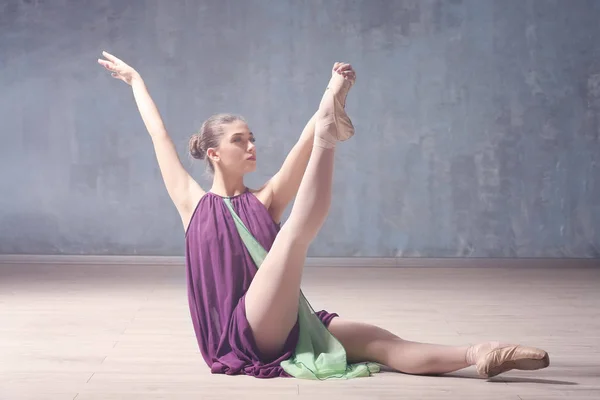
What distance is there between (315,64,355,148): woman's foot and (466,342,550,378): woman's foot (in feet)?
2.52

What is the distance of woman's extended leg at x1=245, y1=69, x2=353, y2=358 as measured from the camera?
8.61 ft

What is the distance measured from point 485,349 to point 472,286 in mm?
2796

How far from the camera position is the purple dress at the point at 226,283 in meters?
2.86

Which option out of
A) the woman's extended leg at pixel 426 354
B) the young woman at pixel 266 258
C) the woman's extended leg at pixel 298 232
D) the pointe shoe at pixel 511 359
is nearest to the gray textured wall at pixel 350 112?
the young woman at pixel 266 258

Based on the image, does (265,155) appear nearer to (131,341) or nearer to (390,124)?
(390,124)

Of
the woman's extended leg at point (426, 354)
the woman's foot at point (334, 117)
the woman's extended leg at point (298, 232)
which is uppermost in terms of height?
the woman's foot at point (334, 117)

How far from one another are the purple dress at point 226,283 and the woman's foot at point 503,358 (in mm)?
532

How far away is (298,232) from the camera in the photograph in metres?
2.64

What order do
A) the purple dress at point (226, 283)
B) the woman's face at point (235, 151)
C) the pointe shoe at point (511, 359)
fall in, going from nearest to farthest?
the pointe shoe at point (511, 359) → the purple dress at point (226, 283) → the woman's face at point (235, 151)

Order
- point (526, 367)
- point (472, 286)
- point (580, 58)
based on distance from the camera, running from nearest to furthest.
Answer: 1. point (526, 367)
2. point (472, 286)
3. point (580, 58)

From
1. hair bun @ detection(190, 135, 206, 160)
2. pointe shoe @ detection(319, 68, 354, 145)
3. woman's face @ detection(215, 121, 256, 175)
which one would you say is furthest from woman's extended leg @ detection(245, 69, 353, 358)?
hair bun @ detection(190, 135, 206, 160)

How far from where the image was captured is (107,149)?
6.75 metres

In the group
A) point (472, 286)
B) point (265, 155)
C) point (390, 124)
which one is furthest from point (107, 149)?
point (472, 286)

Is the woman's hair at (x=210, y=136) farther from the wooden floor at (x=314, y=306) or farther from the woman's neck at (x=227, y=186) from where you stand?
the wooden floor at (x=314, y=306)
